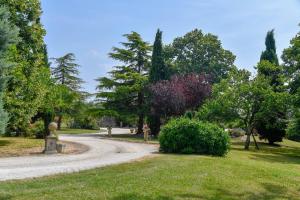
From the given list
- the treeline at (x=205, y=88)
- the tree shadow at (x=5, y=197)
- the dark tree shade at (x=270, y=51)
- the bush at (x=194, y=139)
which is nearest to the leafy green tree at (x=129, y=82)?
the treeline at (x=205, y=88)

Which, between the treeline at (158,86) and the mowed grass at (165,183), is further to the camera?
the treeline at (158,86)

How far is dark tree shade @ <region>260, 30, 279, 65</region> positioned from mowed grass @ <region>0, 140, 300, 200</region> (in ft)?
92.8

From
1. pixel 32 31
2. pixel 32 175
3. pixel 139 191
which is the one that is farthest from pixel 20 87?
pixel 139 191

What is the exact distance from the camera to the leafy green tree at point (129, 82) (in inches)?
1689

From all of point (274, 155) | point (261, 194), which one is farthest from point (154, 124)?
point (261, 194)

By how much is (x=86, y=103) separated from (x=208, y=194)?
53.1 m

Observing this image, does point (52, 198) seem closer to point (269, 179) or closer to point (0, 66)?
point (0, 66)

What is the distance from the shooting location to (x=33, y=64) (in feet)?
75.6

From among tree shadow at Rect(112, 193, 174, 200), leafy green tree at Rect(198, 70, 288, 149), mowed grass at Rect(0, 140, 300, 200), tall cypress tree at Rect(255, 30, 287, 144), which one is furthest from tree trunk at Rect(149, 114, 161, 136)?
tree shadow at Rect(112, 193, 174, 200)

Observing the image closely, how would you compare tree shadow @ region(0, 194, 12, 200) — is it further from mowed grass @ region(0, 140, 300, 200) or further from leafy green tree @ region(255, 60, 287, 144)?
leafy green tree @ region(255, 60, 287, 144)

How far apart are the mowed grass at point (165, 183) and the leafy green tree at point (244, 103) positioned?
49.7 feet

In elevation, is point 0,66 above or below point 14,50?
below

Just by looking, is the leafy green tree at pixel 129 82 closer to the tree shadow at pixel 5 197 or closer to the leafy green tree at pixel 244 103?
the leafy green tree at pixel 244 103

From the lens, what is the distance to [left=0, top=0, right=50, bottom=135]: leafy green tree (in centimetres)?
2127
